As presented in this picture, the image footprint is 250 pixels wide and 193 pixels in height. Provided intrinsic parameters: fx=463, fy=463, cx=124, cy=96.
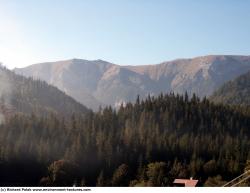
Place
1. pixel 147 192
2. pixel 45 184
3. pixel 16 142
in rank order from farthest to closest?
pixel 16 142
pixel 45 184
pixel 147 192

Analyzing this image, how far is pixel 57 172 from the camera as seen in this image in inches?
6737

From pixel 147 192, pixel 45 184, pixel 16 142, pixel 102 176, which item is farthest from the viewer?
pixel 16 142

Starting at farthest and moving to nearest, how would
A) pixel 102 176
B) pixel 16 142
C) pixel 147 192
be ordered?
pixel 16 142, pixel 102 176, pixel 147 192

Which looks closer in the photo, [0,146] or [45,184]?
[45,184]

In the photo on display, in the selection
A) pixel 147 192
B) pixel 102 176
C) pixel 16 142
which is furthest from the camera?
pixel 16 142

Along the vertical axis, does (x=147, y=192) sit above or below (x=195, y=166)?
above

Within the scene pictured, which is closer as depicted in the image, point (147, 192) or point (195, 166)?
point (147, 192)

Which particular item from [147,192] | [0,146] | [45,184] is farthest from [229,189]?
[0,146]

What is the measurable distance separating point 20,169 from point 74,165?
2139 cm

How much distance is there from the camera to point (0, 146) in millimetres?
192375

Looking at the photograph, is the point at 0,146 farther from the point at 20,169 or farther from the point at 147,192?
the point at 147,192

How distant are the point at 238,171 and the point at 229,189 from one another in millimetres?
171124

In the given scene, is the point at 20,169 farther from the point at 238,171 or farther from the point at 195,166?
the point at 238,171

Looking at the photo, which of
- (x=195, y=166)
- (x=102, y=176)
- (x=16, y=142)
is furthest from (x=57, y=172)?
(x=195, y=166)
